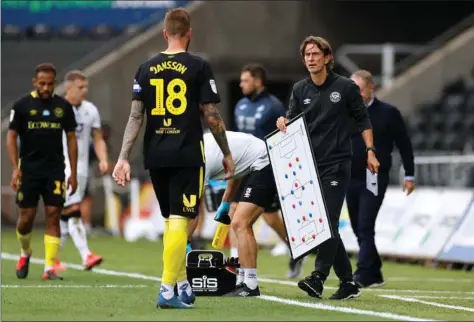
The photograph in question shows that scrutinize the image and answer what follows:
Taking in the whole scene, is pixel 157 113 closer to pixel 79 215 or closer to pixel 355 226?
pixel 355 226

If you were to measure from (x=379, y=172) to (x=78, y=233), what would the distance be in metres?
3.66

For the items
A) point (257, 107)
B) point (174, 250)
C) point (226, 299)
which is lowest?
point (226, 299)

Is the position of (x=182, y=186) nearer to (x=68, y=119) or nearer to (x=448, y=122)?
(x=68, y=119)

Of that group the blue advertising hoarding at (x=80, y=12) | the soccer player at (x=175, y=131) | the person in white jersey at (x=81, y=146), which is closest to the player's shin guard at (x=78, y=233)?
the person in white jersey at (x=81, y=146)

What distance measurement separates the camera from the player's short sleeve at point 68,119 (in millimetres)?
13820

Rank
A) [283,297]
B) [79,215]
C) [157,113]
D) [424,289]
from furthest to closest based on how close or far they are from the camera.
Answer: [79,215] < [424,289] < [283,297] < [157,113]

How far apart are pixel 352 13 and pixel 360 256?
17931mm

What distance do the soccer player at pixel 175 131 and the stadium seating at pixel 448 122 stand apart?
15287mm

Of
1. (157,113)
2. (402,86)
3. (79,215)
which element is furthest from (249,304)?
(402,86)

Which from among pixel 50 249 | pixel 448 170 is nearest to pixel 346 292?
pixel 50 249

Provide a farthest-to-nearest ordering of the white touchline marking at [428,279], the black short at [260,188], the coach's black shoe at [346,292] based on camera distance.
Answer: the white touchline marking at [428,279] → the black short at [260,188] → the coach's black shoe at [346,292]

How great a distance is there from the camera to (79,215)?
1562 centimetres

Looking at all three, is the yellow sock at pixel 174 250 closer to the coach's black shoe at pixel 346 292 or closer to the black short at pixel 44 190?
the coach's black shoe at pixel 346 292

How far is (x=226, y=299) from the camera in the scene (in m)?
11.2
